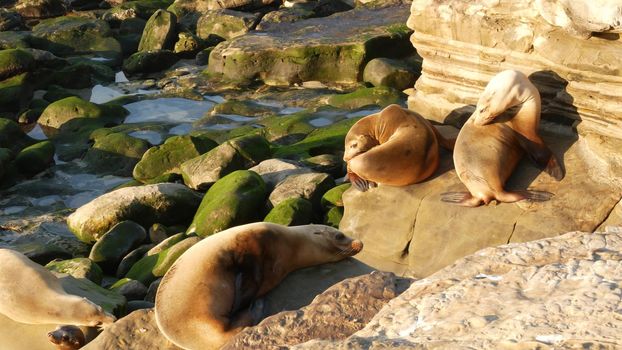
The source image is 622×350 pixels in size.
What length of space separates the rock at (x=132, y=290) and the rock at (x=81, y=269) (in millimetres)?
571

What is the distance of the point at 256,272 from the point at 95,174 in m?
7.54

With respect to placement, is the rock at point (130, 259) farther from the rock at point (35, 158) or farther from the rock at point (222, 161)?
the rock at point (35, 158)

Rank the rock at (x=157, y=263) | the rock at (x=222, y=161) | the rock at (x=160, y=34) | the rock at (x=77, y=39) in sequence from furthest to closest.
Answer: the rock at (x=77, y=39)
the rock at (x=160, y=34)
the rock at (x=222, y=161)
the rock at (x=157, y=263)

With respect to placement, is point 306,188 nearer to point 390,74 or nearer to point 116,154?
→ point 116,154

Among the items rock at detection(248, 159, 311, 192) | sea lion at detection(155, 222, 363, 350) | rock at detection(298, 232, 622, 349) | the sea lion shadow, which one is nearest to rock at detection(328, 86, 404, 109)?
rock at detection(248, 159, 311, 192)

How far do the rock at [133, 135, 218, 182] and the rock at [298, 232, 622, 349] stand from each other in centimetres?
845

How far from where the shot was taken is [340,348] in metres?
3.16

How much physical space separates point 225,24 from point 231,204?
1145cm

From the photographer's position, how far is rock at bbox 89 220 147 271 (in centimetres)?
955

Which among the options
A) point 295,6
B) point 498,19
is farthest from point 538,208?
point 295,6

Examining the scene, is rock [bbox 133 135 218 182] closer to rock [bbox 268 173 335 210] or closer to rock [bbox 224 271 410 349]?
rock [bbox 268 173 335 210]

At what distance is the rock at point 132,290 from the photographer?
8.05 metres

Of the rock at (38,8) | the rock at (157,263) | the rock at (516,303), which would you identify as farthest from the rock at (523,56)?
the rock at (38,8)

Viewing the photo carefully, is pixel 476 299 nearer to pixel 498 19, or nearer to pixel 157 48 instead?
pixel 498 19
